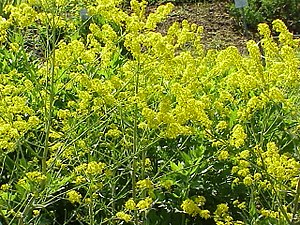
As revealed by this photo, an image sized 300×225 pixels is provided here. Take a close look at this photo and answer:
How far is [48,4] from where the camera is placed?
7.59 ft

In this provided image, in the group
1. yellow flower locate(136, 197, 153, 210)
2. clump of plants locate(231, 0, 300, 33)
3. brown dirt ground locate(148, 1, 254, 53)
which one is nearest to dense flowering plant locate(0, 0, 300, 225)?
yellow flower locate(136, 197, 153, 210)

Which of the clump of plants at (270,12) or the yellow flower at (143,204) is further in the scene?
the clump of plants at (270,12)

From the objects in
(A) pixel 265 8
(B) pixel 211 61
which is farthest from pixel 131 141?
(A) pixel 265 8

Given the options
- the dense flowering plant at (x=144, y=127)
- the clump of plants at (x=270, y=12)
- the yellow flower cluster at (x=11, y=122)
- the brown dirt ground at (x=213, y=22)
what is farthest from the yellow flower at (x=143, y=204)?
the clump of plants at (x=270, y=12)

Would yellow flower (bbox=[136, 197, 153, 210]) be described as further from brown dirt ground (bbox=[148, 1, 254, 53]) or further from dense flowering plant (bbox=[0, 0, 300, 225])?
brown dirt ground (bbox=[148, 1, 254, 53])

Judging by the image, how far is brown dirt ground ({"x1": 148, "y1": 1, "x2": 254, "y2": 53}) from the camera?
6.62 meters

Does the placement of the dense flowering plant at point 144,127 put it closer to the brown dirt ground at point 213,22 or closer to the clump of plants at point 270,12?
the brown dirt ground at point 213,22

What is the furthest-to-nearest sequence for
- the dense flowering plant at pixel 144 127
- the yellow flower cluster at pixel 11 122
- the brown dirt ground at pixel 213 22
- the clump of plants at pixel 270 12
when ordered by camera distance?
the clump of plants at pixel 270 12
the brown dirt ground at pixel 213 22
the dense flowering plant at pixel 144 127
the yellow flower cluster at pixel 11 122

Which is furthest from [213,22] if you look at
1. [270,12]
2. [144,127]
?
[144,127]

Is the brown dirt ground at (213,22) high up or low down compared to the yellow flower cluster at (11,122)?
down

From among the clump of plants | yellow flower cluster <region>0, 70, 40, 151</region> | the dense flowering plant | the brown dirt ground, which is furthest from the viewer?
the clump of plants

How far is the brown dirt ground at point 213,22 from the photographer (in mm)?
6618

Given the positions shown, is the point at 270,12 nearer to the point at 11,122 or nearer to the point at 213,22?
the point at 213,22

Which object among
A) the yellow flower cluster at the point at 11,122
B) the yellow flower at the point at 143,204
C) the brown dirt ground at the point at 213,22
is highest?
the yellow flower cluster at the point at 11,122
